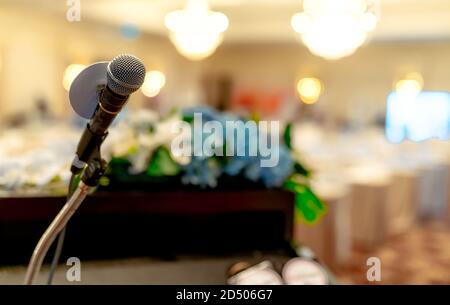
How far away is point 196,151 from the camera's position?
4.93 feet

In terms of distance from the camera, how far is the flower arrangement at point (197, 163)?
146cm

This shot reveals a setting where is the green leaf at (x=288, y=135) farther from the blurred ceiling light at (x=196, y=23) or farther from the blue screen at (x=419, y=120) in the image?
the blurred ceiling light at (x=196, y=23)

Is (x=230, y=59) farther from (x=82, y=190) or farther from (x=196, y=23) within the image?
(x=82, y=190)

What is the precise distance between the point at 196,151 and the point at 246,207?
0.23 meters

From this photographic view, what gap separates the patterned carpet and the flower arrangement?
6.39 ft

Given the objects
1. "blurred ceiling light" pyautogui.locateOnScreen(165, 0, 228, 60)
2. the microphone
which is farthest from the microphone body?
"blurred ceiling light" pyautogui.locateOnScreen(165, 0, 228, 60)

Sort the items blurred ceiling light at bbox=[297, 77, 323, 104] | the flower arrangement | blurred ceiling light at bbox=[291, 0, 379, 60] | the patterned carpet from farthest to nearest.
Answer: blurred ceiling light at bbox=[297, 77, 323, 104], blurred ceiling light at bbox=[291, 0, 379, 60], the patterned carpet, the flower arrangement

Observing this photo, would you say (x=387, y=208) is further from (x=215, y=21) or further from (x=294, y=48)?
(x=294, y=48)

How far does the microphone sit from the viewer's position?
2.29 feet

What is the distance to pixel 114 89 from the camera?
2.30 ft

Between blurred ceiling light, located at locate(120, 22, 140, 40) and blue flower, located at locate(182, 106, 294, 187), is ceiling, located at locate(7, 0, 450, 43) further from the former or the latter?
blue flower, located at locate(182, 106, 294, 187)

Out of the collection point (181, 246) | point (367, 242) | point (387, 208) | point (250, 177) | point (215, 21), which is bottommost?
point (181, 246)

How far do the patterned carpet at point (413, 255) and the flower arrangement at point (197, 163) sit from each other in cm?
195
